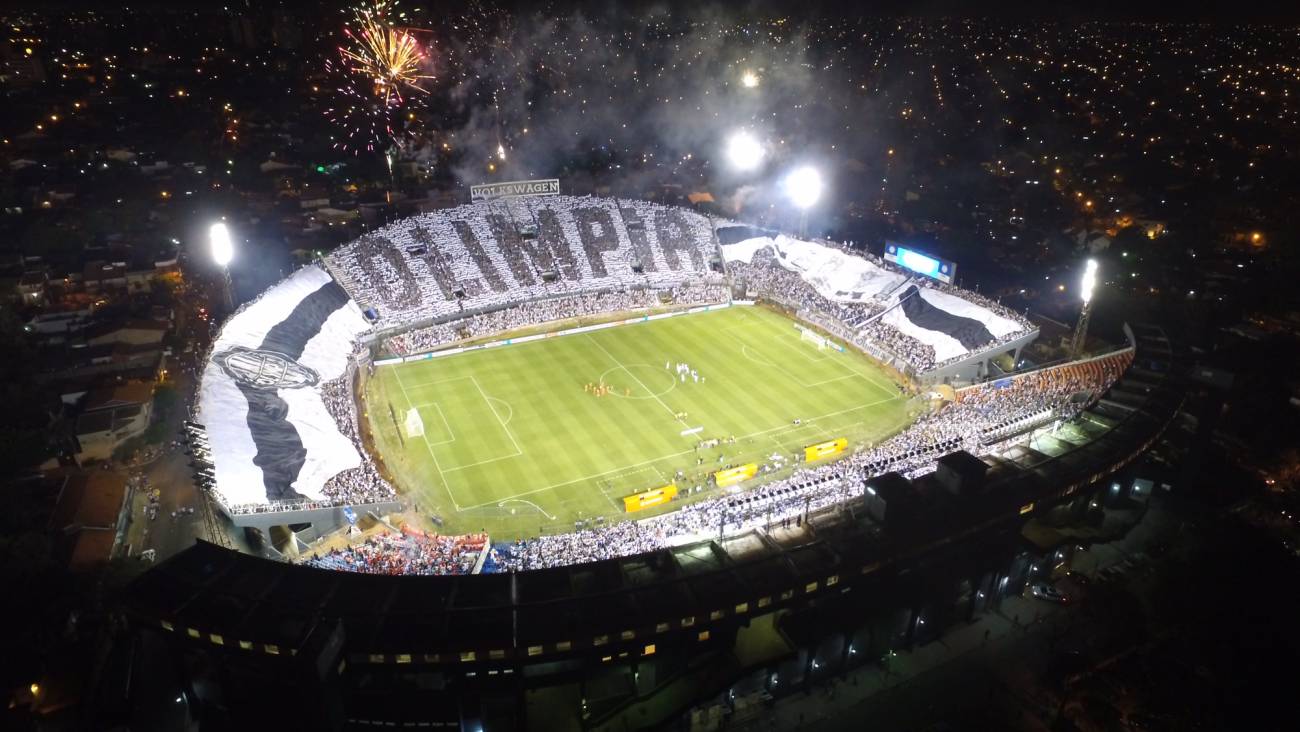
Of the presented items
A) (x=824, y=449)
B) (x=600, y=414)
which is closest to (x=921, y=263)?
(x=824, y=449)

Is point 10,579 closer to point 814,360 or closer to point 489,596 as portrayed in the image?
point 489,596

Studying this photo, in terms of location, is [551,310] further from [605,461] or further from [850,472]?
[850,472]

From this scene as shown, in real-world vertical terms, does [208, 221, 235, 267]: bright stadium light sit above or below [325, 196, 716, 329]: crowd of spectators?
above

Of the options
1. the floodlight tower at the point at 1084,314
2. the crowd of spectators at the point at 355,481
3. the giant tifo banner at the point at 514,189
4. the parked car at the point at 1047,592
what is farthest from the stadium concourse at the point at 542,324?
the parked car at the point at 1047,592

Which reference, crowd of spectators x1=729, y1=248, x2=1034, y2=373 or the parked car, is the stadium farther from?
the parked car

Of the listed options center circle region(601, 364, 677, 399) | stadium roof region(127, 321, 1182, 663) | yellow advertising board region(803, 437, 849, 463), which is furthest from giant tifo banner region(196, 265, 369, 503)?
yellow advertising board region(803, 437, 849, 463)

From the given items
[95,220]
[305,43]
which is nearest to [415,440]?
[95,220]

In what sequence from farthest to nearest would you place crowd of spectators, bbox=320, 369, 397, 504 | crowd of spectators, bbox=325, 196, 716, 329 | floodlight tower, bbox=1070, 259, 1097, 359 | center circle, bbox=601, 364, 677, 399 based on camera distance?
crowd of spectators, bbox=325, 196, 716, 329 < center circle, bbox=601, 364, 677, 399 < floodlight tower, bbox=1070, 259, 1097, 359 < crowd of spectators, bbox=320, 369, 397, 504

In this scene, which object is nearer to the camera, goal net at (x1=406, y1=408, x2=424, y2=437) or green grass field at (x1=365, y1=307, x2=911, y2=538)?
green grass field at (x1=365, y1=307, x2=911, y2=538)
